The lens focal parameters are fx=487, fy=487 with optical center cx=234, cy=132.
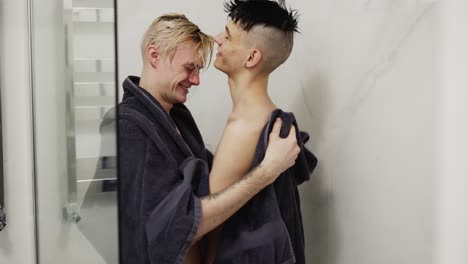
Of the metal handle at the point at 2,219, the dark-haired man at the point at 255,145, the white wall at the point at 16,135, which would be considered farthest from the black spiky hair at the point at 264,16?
the metal handle at the point at 2,219

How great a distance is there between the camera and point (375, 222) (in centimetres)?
107

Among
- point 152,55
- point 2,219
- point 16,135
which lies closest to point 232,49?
point 152,55

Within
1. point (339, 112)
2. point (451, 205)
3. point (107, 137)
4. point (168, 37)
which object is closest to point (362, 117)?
point (339, 112)

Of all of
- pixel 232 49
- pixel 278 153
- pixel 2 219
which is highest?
pixel 232 49

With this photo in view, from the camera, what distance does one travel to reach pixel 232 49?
3.76ft

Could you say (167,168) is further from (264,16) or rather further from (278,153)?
(264,16)

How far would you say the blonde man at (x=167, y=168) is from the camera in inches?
37.7

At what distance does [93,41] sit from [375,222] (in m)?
0.71

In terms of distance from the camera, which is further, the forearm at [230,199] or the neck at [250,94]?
the neck at [250,94]

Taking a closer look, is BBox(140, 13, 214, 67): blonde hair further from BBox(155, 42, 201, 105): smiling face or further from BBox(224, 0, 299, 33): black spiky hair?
BBox(224, 0, 299, 33): black spiky hair

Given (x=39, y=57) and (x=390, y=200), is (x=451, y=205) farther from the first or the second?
(x=39, y=57)

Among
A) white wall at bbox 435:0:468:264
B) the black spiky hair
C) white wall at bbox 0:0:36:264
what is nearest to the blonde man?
the black spiky hair

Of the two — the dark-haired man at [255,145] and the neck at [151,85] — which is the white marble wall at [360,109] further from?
the neck at [151,85]

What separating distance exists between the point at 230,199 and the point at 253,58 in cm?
33
